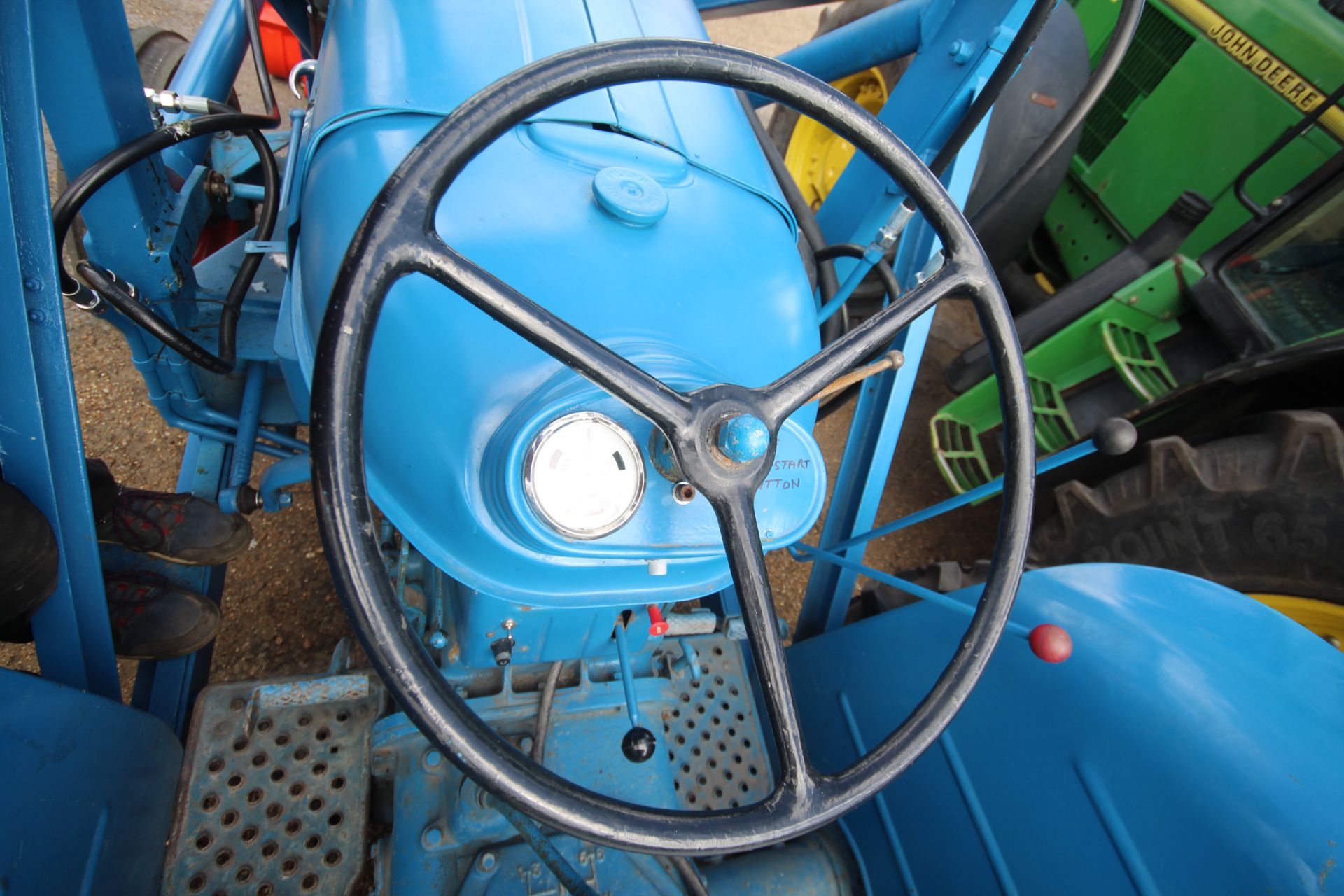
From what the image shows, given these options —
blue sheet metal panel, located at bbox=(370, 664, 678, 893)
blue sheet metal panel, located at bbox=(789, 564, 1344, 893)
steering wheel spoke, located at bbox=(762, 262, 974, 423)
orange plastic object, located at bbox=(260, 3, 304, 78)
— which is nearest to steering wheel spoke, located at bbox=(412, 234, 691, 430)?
steering wheel spoke, located at bbox=(762, 262, 974, 423)

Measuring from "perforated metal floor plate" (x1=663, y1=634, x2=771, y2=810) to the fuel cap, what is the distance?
2.61 feet

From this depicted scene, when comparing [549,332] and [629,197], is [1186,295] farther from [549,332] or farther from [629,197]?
[549,332]

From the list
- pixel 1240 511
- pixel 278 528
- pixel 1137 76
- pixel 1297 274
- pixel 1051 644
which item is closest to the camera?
pixel 1051 644

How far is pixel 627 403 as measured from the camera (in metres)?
0.63

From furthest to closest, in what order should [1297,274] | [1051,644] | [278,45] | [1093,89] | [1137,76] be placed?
[278,45] → [1137,76] → [1297,274] → [1093,89] → [1051,644]

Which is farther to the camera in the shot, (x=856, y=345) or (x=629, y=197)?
(x=629, y=197)

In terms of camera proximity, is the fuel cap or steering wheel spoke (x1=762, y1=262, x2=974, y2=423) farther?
the fuel cap

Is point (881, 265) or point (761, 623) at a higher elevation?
point (881, 265)

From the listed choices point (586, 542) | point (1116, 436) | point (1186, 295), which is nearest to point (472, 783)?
point (586, 542)

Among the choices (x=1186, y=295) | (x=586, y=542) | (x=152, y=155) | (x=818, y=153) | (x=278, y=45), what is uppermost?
(x=278, y=45)

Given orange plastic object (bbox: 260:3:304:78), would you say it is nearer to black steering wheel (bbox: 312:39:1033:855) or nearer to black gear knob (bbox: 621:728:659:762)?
black steering wheel (bbox: 312:39:1033:855)

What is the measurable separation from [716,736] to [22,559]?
1025 millimetres

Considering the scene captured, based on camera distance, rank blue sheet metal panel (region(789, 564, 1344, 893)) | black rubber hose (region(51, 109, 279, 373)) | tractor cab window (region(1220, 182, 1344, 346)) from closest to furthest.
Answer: blue sheet metal panel (region(789, 564, 1344, 893)) < black rubber hose (region(51, 109, 279, 373)) < tractor cab window (region(1220, 182, 1344, 346))

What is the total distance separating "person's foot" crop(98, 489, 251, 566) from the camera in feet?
4.39
